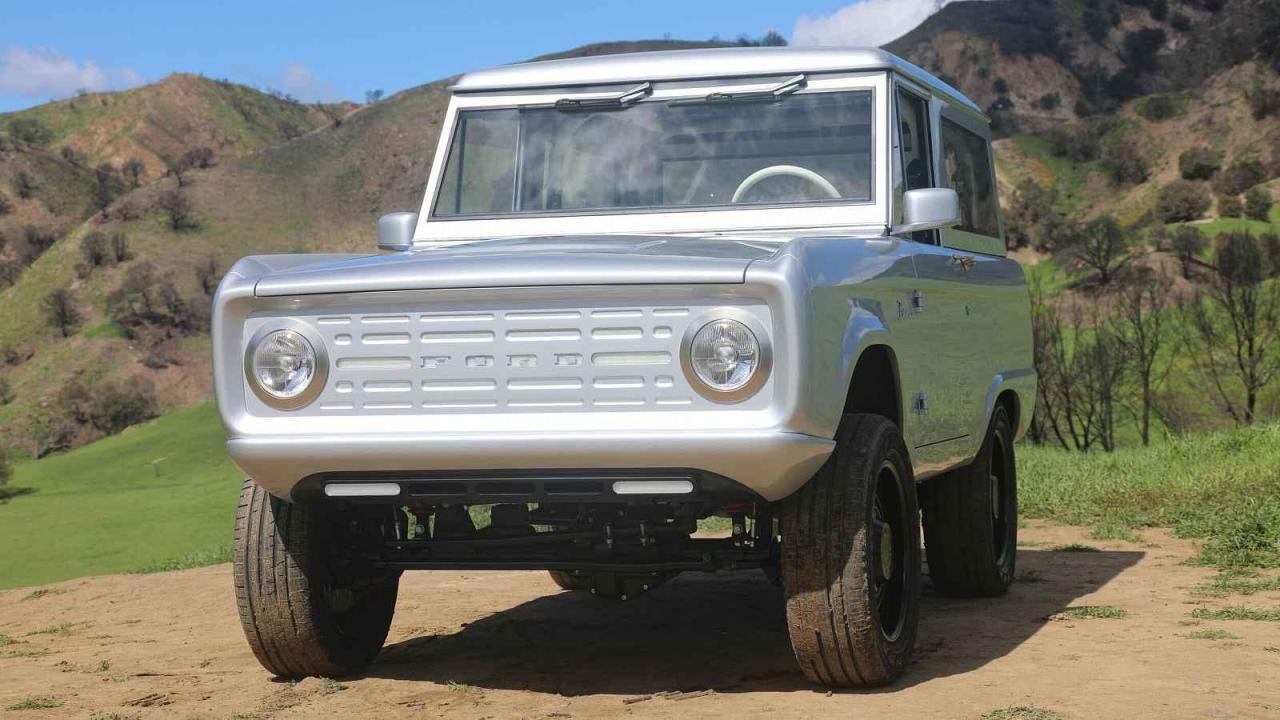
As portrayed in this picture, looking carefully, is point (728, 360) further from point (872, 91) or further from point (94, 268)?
point (94, 268)

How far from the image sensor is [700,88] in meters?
6.60

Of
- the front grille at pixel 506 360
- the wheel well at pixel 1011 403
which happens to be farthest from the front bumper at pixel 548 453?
the wheel well at pixel 1011 403

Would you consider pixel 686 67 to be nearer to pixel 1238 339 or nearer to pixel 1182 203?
pixel 1238 339

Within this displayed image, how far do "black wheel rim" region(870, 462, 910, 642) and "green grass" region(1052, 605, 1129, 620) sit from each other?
1.71 m

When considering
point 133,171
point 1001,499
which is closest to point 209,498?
point 1001,499

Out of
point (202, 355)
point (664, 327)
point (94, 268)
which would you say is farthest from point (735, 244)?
point (94, 268)

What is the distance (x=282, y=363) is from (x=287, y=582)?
2.95 ft

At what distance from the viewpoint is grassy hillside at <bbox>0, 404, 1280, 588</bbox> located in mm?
11195

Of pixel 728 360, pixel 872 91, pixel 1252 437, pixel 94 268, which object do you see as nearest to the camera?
pixel 728 360

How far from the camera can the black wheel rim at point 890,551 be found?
547 centimetres

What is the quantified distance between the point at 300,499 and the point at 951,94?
13.0ft

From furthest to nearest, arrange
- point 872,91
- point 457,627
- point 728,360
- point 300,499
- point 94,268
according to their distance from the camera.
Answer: point 94,268, point 457,627, point 872,91, point 300,499, point 728,360

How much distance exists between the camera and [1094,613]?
278 inches

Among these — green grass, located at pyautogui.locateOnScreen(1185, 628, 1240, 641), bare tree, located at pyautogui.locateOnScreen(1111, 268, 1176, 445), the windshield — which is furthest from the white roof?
bare tree, located at pyautogui.locateOnScreen(1111, 268, 1176, 445)
